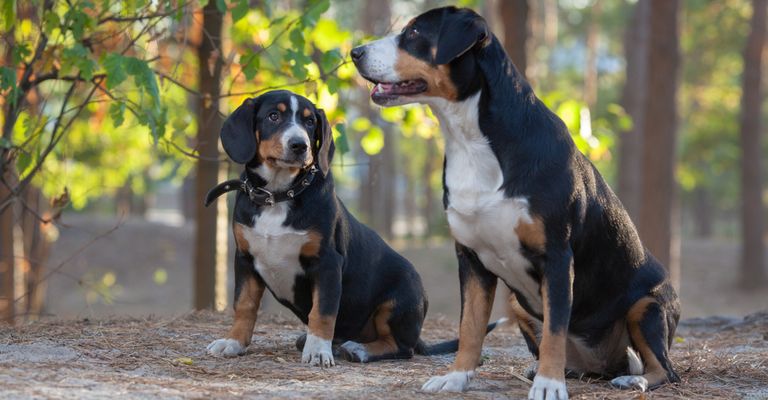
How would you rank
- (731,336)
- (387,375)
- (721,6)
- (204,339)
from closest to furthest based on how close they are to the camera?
(387,375) < (204,339) < (731,336) < (721,6)

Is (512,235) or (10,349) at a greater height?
(512,235)

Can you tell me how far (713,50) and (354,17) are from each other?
52.3 ft

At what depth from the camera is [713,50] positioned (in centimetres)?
3116

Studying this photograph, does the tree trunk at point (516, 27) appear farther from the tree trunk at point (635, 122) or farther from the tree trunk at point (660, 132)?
the tree trunk at point (635, 122)

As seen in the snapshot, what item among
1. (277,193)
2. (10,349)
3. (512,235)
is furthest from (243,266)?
(512,235)

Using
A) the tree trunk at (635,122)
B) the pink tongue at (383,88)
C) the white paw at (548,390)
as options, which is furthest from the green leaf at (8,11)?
the tree trunk at (635,122)

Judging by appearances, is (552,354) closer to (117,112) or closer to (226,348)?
(226,348)

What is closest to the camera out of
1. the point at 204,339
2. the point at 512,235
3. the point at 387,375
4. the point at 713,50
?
the point at 512,235

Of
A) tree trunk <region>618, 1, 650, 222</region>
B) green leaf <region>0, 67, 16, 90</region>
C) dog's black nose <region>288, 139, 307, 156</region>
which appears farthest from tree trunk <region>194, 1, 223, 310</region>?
tree trunk <region>618, 1, 650, 222</region>

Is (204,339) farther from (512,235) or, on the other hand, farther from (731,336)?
(731,336)

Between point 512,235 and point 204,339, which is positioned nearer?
point 512,235

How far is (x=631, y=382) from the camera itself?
4785 mm

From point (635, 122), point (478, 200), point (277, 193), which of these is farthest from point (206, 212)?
point (635, 122)

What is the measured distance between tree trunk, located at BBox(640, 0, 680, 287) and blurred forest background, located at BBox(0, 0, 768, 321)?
0.09 feet
